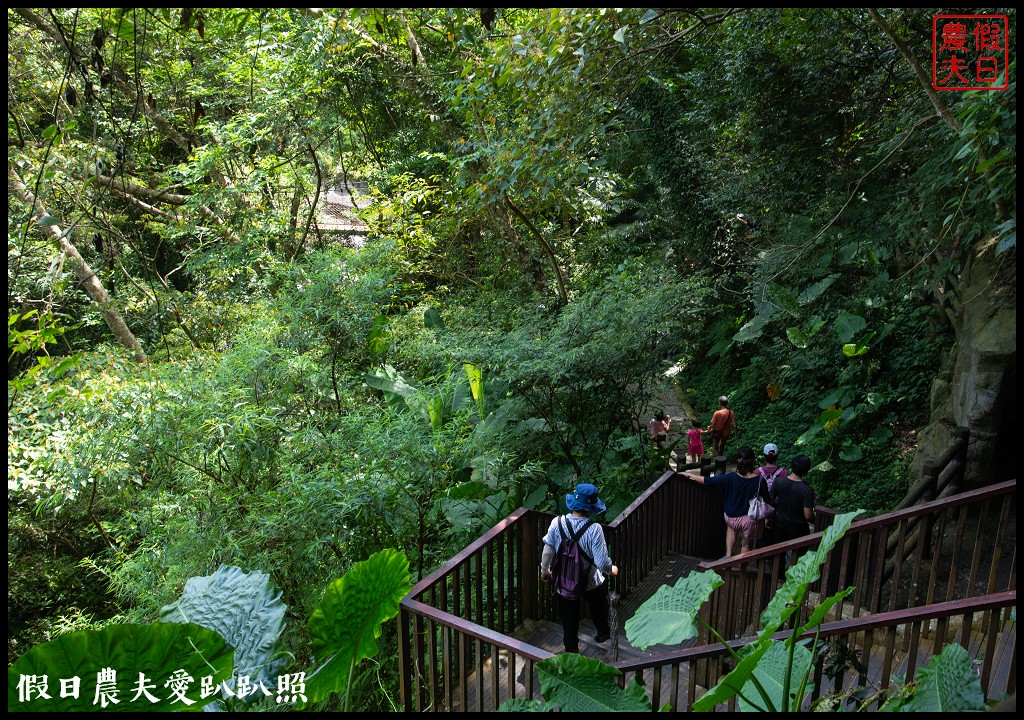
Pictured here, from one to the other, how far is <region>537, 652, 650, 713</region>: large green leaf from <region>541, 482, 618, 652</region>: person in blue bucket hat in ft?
5.84

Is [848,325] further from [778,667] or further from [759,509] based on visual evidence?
[778,667]

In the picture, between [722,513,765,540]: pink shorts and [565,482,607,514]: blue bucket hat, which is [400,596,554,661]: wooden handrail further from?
[722,513,765,540]: pink shorts

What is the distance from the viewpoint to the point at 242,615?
10.1ft

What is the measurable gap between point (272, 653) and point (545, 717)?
61.9 inches

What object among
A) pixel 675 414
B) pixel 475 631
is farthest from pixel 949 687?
pixel 675 414

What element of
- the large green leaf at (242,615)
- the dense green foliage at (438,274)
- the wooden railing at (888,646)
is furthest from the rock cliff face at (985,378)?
the large green leaf at (242,615)

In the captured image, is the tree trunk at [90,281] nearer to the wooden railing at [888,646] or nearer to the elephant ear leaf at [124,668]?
the elephant ear leaf at [124,668]

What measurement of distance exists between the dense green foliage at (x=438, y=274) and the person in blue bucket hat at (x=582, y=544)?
39.7 inches

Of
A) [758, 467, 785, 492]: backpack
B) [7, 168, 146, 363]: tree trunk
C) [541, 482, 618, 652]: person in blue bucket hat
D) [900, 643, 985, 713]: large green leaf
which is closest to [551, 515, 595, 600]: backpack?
[541, 482, 618, 652]: person in blue bucket hat

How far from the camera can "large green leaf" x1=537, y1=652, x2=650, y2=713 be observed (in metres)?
2.24

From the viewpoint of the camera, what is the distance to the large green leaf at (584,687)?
2.24 metres

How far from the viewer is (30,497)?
6273 millimetres

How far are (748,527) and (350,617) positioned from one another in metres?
3.28

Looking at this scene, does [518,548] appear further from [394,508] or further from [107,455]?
[107,455]
